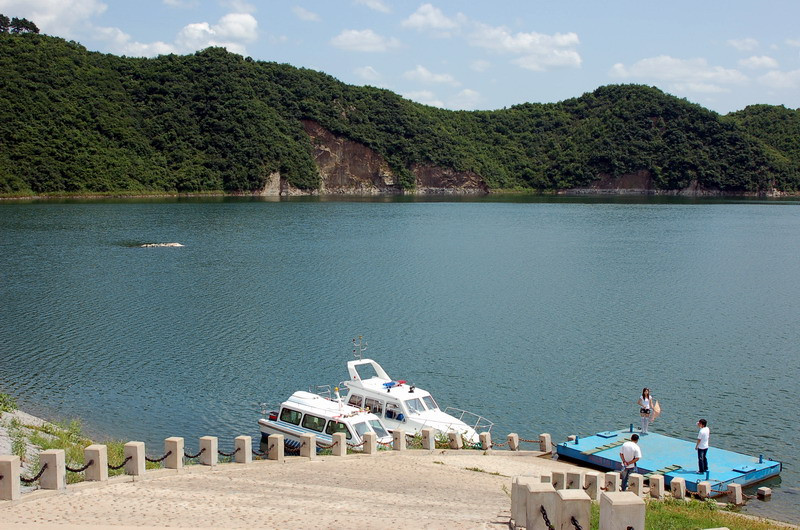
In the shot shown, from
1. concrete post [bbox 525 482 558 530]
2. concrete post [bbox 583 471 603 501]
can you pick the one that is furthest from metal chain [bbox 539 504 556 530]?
concrete post [bbox 583 471 603 501]

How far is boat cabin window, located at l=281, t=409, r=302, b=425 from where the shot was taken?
22875 millimetres

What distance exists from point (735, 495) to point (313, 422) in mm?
11262

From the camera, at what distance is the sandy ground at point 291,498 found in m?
12.2

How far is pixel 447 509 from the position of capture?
45.1 feet

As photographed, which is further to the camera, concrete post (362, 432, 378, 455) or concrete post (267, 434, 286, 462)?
concrete post (362, 432, 378, 455)

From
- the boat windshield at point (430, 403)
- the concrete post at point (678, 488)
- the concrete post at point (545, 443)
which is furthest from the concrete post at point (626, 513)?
the boat windshield at point (430, 403)

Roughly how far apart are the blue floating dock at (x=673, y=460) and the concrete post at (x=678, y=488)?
1.56 meters

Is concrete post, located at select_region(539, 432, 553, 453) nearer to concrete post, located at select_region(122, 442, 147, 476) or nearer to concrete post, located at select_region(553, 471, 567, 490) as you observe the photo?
concrete post, located at select_region(553, 471, 567, 490)

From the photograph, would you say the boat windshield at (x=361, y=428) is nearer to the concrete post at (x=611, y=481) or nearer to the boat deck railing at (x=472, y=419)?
the boat deck railing at (x=472, y=419)

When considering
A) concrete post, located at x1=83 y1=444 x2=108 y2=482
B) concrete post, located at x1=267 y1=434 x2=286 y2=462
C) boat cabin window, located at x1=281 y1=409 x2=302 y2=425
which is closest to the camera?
concrete post, located at x1=83 y1=444 x2=108 y2=482

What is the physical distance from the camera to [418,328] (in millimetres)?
38875

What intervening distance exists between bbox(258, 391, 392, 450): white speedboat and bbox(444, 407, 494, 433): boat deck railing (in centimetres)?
301

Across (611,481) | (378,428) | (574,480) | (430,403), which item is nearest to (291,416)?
(378,428)

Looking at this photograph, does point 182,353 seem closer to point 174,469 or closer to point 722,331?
point 174,469
